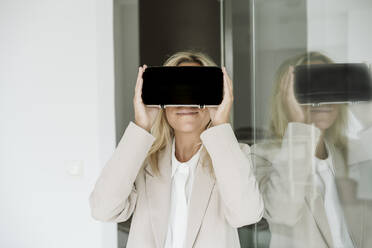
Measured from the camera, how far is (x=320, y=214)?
4.01 feet

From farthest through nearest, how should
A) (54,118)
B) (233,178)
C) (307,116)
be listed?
(54,118) → (307,116) → (233,178)

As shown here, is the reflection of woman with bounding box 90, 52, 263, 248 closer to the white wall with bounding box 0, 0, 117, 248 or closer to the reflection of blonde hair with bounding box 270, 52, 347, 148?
the reflection of blonde hair with bounding box 270, 52, 347, 148

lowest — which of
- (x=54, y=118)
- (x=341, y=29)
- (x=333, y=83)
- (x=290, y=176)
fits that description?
(x=290, y=176)

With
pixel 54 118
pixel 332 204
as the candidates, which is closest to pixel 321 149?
pixel 332 204

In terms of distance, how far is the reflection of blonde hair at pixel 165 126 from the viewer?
1.22m

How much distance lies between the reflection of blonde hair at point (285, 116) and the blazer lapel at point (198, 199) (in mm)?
343

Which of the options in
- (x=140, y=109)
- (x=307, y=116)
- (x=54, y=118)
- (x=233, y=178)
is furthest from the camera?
(x=54, y=118)

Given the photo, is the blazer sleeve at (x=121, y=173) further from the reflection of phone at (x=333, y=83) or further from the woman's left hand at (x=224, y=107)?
the reflection of phone at (x=333, y=83)

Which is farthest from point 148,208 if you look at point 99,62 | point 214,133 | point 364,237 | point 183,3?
point 183,3

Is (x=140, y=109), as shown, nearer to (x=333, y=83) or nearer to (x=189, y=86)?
(x=189, y=86)

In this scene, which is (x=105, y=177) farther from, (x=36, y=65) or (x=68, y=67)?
(x=36, y=65)

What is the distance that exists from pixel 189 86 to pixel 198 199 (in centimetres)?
35

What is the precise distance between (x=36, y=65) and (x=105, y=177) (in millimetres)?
970

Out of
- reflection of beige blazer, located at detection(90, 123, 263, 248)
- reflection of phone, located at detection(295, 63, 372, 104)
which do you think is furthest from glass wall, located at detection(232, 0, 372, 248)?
reflection of beige blazer, located at detection(90, 123, 263, 248)
